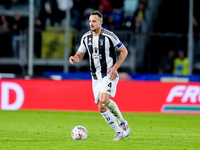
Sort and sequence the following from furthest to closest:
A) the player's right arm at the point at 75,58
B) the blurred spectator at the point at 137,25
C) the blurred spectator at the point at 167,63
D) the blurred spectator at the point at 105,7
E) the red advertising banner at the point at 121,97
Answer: the blurred spectator at the point at 105,7 < the blurred spectator at the point at 137,25 < the blurred spectator at the point at 167,63 < the red advertising banner at the point at 121,97 < the player's right arm at the point at 75,58

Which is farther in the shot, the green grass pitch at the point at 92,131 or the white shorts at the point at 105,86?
the white shorts at the point at 105,86

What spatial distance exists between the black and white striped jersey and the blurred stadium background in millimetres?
8901

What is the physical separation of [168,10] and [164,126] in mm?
9190

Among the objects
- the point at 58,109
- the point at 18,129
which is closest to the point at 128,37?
the point at 58,109

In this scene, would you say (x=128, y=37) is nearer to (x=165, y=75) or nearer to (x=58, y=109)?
(x=165, y=75)

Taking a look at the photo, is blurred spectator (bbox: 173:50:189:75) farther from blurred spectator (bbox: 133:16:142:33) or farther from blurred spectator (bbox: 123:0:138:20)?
blurred spectator (bbox: 123:0:138:20)

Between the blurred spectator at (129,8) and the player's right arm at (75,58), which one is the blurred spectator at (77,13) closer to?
the blurred spectator at (129,8)

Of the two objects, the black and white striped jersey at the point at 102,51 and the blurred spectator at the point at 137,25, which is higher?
the black and white striped jersey at the point at 102,51

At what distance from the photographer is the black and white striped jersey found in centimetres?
928

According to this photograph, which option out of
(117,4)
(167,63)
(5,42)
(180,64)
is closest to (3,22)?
(5,42)

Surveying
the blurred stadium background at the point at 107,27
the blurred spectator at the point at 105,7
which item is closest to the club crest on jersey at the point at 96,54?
the blurred stadium background at the point at 107,27

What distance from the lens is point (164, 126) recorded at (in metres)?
12.6

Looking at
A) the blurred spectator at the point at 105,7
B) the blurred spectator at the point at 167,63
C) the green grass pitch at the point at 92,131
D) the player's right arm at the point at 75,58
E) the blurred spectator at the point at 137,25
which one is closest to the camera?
the green grass pitch at the point at 92,131

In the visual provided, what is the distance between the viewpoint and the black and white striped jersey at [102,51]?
30.5ft
